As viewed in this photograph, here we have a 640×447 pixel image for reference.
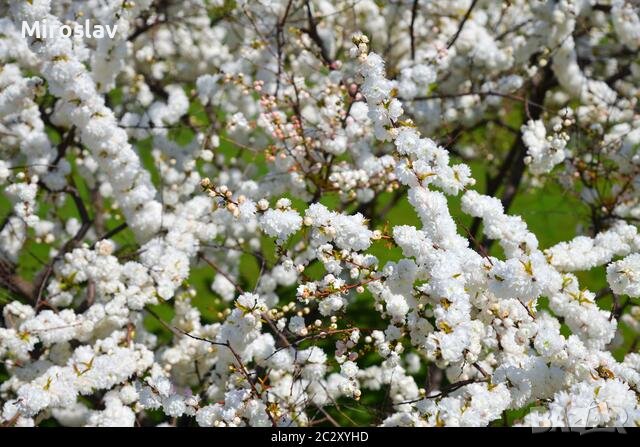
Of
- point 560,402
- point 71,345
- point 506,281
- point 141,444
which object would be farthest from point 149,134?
point 560,402

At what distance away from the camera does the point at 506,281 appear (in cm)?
264

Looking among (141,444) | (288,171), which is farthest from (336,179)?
(141,444)

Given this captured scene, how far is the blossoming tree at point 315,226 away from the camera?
2.85m

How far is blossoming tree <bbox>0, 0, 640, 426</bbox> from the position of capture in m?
2.85

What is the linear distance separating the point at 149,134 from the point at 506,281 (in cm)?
329

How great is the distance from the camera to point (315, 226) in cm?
287

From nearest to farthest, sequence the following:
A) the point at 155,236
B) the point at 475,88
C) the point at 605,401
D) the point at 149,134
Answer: the point at 605,401 → the point at 155,236 → the point at 149,134 → the point at 475,88

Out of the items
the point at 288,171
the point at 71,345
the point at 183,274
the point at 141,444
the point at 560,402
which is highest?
the point at 560,402

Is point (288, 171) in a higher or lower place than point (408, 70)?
lower

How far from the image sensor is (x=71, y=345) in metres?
4.13

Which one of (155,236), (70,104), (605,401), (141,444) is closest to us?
(605,401)

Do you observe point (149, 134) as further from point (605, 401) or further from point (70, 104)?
point (605, 401)

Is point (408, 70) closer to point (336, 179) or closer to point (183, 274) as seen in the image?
point (336, 179)

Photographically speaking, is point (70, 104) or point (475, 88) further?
point (475, 88)
